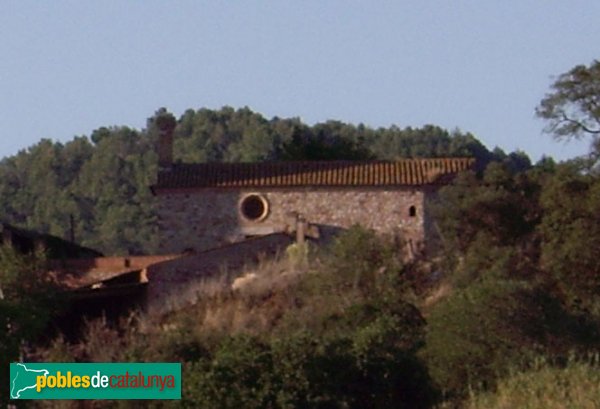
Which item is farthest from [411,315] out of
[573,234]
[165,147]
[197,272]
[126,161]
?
[126,161]

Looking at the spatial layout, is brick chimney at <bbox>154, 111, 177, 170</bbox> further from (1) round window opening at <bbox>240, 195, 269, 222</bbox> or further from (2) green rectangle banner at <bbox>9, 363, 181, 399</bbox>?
(2) green rectangle banner at <bbox>9, 363, 181, 399</bbox>

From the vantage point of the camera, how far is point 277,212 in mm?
47562

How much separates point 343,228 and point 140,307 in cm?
1113

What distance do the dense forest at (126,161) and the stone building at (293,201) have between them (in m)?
24.3

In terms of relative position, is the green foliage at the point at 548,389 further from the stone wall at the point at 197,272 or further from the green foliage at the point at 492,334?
the stone wall at the point at 197,272

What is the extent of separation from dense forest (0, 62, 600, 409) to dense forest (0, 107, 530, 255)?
83.3 ft

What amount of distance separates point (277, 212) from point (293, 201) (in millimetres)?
574

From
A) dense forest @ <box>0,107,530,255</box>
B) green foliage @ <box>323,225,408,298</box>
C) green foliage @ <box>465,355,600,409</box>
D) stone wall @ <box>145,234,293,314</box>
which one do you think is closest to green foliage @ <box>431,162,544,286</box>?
green foliage @ <box>323,225,408,298</box>

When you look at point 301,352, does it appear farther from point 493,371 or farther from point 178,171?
point 178,171

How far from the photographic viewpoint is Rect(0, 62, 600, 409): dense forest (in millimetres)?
23109

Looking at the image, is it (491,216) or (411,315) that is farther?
(491,216)

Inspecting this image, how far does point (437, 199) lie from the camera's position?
46.0 m

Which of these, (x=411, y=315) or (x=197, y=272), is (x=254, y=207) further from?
(x=411, y=315)

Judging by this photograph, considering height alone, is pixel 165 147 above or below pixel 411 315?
above
